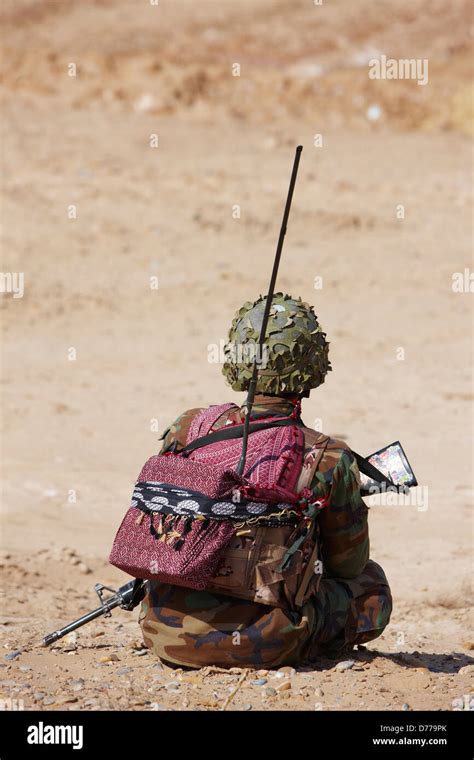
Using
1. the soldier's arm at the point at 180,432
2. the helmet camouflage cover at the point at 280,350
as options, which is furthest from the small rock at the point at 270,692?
the helmet camouflage cover at the point at 280,350

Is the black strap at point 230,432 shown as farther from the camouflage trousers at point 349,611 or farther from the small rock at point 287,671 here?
the small rock at point 287,671

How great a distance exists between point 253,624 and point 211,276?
9465 mm

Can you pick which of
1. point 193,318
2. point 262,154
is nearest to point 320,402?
point 193,318

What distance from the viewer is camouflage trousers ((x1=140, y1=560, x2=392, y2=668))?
13.4 ft

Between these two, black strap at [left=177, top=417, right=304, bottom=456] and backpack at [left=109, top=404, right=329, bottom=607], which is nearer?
backpack at [left=109, top=404, right=329, bottom=607]

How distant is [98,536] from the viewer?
7.68 m

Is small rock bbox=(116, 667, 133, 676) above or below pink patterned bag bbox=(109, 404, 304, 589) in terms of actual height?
below

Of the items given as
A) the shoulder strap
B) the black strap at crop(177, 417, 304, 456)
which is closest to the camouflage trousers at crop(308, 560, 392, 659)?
the shoulder strap

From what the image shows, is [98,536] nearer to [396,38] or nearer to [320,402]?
[320,402]

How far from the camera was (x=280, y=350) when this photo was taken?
4.09 metres

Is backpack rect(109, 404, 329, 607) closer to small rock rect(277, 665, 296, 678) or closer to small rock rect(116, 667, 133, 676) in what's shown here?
small rock rect(277, 665, 296, 678)

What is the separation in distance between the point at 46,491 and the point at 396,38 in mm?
15438

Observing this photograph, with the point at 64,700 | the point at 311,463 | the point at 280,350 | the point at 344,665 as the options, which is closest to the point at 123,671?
the point at 64,700

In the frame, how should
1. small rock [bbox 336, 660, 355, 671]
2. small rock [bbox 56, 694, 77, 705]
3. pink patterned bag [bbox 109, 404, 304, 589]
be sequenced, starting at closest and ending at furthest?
1. pink patterned bag [bbox 109, 404, 304, 589]
2. small rock [bbox 56, 694, 77, 705]
3. small rock [bbox 336, 660, 355, 671]
